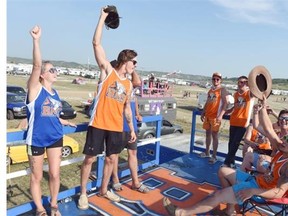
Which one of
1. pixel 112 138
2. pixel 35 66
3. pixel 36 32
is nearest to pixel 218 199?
pixel 112 138

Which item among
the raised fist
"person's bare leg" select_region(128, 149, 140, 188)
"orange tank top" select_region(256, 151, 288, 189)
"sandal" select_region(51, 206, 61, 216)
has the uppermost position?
the raised fist

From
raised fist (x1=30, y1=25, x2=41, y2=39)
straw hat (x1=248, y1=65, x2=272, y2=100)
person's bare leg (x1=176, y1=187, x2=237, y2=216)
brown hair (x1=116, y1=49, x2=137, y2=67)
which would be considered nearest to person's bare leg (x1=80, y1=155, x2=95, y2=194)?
brown hair (x1=116, y1=49, x2=137, y2=67)

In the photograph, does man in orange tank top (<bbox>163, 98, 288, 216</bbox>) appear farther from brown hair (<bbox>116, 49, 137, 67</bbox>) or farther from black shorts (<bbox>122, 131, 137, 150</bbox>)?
brown hair (<bbox>116, 49, 137, 67</bbox>)

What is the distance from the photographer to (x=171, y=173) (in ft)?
16.1

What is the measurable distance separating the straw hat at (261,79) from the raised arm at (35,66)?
2.23 m

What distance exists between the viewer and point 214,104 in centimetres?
539

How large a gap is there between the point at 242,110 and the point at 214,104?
Result: 1.99 ft

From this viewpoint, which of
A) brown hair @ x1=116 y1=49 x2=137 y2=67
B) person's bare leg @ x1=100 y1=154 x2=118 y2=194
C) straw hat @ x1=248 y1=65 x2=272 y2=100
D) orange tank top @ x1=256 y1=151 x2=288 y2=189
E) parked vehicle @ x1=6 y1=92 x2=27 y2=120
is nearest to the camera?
orange tank top @ x1=256 y1=151 x2=288 y2=189

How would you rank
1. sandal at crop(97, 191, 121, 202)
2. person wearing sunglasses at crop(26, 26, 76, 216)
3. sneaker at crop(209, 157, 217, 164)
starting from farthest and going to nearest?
sneaker at crop(209, 157, 217, 164)
sandal at crop(97, 191, 121, 202)
person wearing sunglasses at crop(26, 26, 76, 216)

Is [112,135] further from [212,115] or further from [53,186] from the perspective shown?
[212,115]

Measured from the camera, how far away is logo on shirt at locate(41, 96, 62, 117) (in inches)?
111

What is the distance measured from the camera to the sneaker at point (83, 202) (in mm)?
3455

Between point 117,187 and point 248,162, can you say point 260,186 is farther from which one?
point 117,187
